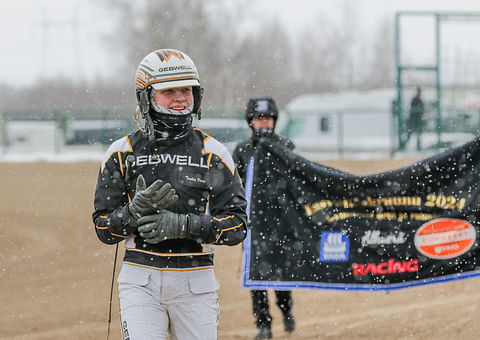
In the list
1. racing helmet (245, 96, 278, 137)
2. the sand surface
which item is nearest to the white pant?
Answer: the sand surface

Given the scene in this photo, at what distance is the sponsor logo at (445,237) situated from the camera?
236 inches

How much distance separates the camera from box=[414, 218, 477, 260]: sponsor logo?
600 cm

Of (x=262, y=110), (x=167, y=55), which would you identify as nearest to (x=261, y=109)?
(x=262, y=110)

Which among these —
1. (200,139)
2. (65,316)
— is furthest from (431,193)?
(65,316)

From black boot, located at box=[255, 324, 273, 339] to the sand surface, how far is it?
0.40 feet

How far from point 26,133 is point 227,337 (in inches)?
911

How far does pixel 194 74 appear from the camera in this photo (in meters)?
3.63

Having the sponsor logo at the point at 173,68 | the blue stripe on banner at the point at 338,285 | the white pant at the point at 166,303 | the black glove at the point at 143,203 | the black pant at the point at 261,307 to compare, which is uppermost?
the sponsor logo at the point at 173,68

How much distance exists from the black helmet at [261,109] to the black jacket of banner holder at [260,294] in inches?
8.0

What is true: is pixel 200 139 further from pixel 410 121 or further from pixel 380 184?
pixel 410 121

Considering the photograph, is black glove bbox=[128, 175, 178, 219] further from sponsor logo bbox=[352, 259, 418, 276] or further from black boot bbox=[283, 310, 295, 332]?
black boot bbox=[283, 310, 295, 332]

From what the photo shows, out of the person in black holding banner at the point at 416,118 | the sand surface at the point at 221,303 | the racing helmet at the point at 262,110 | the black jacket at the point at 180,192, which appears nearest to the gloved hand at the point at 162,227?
the black jacket at the point at 180,192

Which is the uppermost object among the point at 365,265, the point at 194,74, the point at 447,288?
the point at 194,74

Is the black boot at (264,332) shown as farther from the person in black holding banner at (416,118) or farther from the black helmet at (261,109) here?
the person in black holding banner at (416,118)
